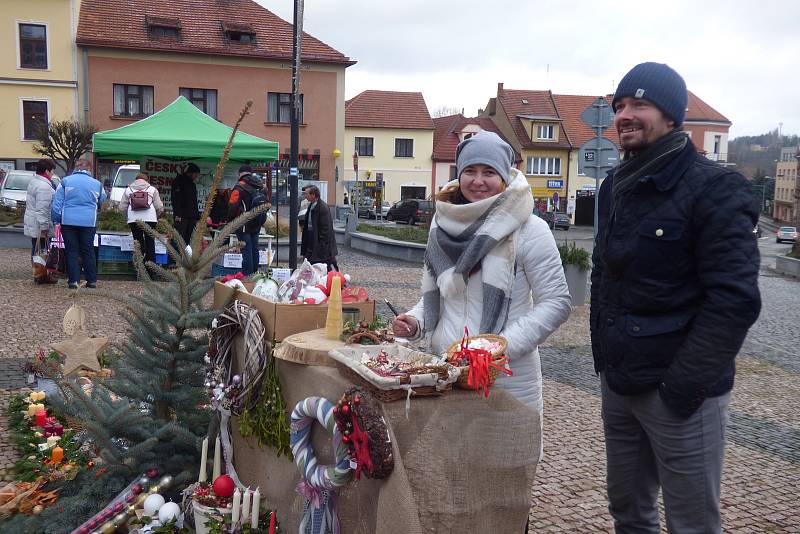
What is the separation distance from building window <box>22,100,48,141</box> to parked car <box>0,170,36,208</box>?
27.4 ft

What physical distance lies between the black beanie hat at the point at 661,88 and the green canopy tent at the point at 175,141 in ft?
33.4

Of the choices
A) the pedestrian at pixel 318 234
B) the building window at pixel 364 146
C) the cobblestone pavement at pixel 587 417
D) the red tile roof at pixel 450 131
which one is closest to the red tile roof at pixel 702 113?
the red tile roof at pixel 450 131

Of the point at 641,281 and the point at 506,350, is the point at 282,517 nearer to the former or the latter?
the point at 506,350

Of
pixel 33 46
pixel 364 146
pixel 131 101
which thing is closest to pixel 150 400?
pixel 131 101

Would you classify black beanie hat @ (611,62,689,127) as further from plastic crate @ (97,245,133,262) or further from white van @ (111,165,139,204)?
white van @ (111,165,139,204)

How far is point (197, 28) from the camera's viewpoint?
3341cm

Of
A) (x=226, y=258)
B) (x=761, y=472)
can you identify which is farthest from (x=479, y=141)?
(x=226, y=258)

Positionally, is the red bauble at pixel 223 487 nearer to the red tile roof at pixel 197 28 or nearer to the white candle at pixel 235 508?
the white candle at pixel 235 508

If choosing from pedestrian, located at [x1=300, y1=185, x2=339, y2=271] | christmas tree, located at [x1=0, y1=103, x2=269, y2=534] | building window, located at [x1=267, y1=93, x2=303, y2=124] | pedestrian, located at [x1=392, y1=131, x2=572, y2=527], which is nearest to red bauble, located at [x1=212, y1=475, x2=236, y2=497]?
christmas tree, located at [x1=0, y1=103, x2=269, y2=534]

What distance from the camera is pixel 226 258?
11531 mm

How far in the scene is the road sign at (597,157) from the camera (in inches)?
452

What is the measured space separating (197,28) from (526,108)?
2770 cm

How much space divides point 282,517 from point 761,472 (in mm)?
3218

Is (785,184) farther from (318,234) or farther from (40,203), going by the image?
(40,203)
